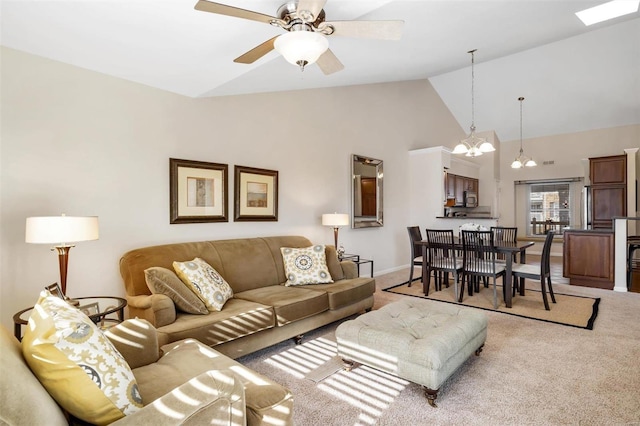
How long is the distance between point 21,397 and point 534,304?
16.0 feet

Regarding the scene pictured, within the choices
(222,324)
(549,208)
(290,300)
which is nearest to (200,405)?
(222,324)

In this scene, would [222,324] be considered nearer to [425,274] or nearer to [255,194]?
[255,194]

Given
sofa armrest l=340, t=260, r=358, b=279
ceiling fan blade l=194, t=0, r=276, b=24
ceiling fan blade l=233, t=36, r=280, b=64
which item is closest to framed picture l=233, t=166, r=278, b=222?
sofa armrest l=340, t=260, r=358, b=279

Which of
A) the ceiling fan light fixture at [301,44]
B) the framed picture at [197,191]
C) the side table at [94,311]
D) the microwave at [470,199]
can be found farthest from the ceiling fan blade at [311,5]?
the microwave at [470,199]

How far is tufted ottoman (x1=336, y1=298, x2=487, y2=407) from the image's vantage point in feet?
7.02

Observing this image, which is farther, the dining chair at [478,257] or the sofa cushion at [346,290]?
the dining chair at [478,257]

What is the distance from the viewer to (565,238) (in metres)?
5.57

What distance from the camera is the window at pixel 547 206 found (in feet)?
27.8

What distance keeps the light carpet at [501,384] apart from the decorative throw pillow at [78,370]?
110cm

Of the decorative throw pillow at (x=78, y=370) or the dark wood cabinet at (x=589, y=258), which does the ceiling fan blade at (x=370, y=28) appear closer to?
the decorative throw pillow at (x=78, y=370)

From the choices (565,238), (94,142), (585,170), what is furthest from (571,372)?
(585,170)

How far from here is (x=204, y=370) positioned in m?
1.69

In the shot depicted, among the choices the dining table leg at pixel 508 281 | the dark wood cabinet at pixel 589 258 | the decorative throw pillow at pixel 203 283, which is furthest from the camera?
the dark wood cabinet at pixel 589 258

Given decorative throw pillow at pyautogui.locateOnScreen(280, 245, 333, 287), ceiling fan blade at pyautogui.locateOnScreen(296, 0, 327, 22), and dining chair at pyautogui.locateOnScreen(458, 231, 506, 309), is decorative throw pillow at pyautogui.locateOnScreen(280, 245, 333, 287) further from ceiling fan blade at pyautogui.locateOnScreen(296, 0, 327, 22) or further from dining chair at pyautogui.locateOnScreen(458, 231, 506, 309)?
ceiling fan blade at pyautogui.locateOnScreen(296, 0, 327, 22)
